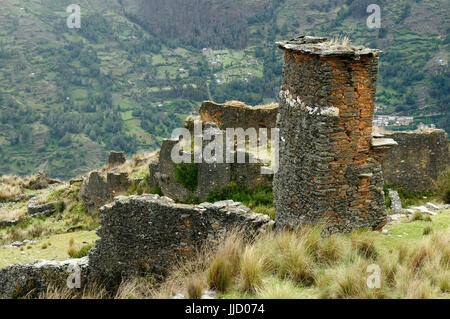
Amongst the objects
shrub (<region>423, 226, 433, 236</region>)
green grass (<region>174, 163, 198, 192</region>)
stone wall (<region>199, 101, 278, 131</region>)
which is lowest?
green grass (<region>174, 163, 198, 192</region>)

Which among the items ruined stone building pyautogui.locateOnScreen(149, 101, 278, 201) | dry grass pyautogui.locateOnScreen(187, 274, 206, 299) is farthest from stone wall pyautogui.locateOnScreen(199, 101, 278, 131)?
dry grass pyautogui.locateOnScreen(187, 274, 206, 299)

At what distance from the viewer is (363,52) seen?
877 cm

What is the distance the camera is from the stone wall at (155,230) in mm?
8859

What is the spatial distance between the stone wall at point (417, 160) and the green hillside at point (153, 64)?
35.8m

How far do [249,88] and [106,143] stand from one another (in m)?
32.8

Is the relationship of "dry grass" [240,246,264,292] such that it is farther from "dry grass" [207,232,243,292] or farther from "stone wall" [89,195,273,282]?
"stone wall" [89,195,273,282]

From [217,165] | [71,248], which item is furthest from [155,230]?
[217,165]

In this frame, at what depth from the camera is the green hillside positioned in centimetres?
8162

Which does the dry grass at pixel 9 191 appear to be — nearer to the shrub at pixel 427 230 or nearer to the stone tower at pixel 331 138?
the stone tower at pixel 331 138

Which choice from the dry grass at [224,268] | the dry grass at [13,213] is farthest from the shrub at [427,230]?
the dry grass at [13,213]

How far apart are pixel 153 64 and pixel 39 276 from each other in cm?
14444

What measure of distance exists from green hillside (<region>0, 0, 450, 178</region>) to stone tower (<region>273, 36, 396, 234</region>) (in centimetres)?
4817

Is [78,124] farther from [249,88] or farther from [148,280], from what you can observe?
[148,280]

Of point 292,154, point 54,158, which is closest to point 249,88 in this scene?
point 54,158
